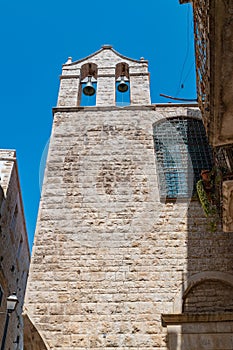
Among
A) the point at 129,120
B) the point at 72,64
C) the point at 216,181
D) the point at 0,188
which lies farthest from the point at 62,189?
the point at 72,64

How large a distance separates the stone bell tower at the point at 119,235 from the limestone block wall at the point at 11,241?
4.15 metres

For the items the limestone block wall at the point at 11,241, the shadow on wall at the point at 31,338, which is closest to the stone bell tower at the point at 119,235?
the shadow on wall at the point at 31,338

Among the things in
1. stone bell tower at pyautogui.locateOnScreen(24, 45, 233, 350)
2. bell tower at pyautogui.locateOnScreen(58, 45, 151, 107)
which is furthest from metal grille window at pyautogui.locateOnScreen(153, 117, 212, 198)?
bell tower at pyautogui.locateOnScreen(58, 45, 151, 107)

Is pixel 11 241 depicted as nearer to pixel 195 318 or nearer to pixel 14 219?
pixel 14 219

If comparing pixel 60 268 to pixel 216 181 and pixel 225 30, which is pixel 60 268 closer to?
pixel 216 181

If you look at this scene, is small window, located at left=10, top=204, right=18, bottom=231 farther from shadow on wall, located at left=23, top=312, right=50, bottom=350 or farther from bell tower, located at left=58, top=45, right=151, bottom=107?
shadow on wall, located at left=23, top=312, right=50, bottom=350

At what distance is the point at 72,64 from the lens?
36.6ft

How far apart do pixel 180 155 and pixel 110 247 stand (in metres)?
2.91

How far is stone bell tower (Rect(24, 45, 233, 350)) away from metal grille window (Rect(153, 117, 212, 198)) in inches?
1.0

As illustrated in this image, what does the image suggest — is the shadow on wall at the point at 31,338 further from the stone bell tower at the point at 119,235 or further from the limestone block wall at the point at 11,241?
the limestone block wall at the point at 11,241

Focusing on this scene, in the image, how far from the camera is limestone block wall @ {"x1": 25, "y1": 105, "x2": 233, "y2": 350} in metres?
5.76

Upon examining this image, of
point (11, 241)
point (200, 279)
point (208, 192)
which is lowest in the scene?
point (200, 279)

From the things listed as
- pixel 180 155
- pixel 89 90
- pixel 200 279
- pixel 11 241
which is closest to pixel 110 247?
pixel 200 279

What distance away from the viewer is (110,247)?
6.64 m
